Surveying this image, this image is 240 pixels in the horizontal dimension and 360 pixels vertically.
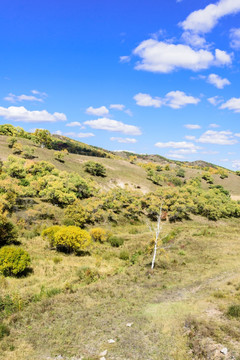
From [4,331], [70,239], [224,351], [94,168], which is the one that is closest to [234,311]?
[224,351]

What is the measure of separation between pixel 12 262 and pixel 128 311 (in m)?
13.0

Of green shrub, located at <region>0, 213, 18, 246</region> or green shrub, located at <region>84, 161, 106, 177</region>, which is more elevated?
green shrub, located at <region>84, 161, 106, 177</region>

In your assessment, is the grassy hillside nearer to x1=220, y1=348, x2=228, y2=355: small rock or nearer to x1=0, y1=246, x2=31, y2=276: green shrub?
x1=220, y1=348, x2=228, y2=355: small rock

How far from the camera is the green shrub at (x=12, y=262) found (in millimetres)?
21509

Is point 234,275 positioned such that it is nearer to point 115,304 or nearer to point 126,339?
point 115,304

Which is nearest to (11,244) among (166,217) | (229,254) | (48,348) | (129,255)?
(129,255)

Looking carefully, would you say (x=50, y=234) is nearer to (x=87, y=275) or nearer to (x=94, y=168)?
(x=87, y=275)

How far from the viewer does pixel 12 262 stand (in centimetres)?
2172

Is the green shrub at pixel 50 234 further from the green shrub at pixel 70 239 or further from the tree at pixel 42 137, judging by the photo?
the tree at pixel 42 137

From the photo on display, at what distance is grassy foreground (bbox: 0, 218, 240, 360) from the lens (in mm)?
11188

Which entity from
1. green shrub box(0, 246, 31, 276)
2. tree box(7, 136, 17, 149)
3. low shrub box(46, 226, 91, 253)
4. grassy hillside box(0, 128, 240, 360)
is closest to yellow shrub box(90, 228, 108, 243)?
grassy hillside box(0, 128, 240, 360)

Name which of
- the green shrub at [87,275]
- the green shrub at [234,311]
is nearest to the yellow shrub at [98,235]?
the green shrub at [87,275]

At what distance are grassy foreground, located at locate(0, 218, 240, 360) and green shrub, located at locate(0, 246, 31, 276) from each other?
4.04 feet

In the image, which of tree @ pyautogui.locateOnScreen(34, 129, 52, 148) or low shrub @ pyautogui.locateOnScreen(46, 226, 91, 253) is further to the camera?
tree @ pyautogui.locateOnScreen(34, 129, 52, 148)
